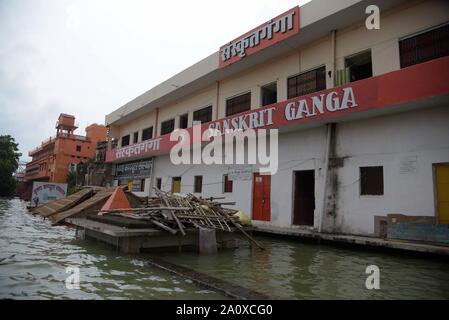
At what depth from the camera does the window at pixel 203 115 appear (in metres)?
18.7

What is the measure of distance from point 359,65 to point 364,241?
6.87m

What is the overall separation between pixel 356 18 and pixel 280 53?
3.61 m

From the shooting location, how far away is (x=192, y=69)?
18.2m

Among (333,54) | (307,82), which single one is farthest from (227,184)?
(333,54)

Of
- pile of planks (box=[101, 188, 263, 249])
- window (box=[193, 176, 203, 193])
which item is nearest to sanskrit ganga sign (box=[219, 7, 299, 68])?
window (box=[193, 176, 203, 193])

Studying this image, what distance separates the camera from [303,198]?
13531 millimetres

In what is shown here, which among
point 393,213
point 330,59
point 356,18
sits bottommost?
point 393,213

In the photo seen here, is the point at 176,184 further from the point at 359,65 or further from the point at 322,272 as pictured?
the point at 322,272

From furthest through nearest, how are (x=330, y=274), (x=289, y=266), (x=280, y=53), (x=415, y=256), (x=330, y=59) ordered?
1. (x=280, y=53)
2. (x=330, y=59)
3. (x=415, y=256)
4. (x=289, y=266)
5. (x=330, y=274)

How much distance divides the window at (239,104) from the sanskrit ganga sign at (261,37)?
1.89 metres
